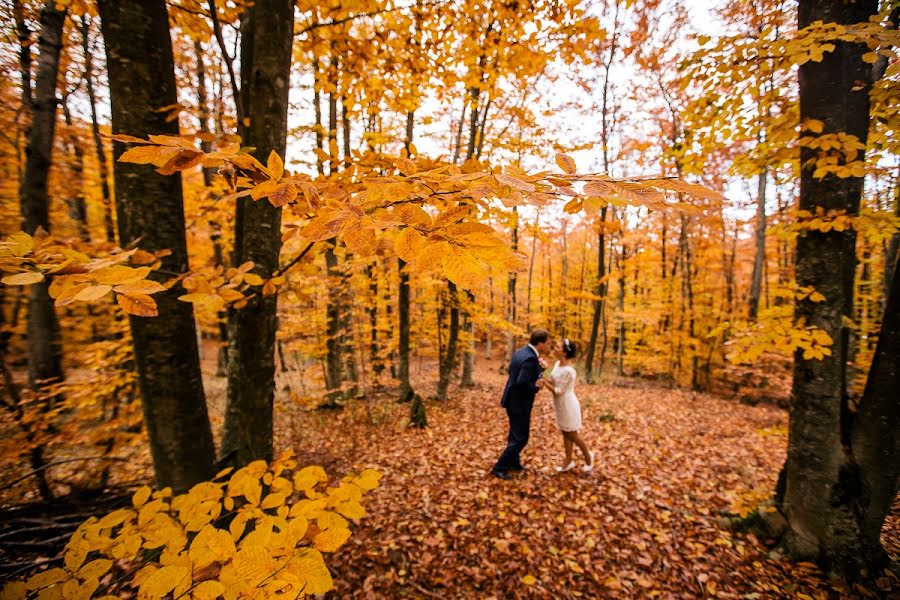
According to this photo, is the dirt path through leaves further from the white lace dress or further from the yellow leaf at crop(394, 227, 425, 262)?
the yellow leaf at crop(394, 227, 425, 262)

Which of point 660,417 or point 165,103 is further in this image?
point 660,417

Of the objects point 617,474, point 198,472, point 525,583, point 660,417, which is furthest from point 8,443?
point 660,417

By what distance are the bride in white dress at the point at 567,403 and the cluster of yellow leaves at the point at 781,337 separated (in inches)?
71.7

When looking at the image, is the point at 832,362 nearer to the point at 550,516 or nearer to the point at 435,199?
the point at 550,516

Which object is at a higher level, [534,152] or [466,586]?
[534,152]

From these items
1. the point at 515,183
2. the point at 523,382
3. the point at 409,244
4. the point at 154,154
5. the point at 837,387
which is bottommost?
the point at 523,382

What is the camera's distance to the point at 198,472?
2.35 metres

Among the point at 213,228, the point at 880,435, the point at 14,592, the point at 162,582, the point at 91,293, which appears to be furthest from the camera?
the point at 213,228

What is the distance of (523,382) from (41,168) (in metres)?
6.81

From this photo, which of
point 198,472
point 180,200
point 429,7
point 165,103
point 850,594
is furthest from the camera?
point 429,7

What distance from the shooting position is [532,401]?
4.50 metres

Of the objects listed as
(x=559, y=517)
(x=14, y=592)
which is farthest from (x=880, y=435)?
(x=14, y=592)

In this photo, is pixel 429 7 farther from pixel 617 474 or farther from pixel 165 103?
pixel 617 474

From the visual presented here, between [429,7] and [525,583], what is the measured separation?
5.75m
